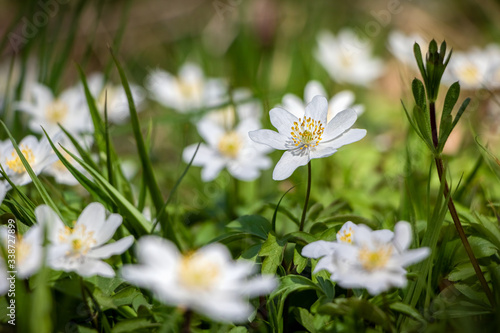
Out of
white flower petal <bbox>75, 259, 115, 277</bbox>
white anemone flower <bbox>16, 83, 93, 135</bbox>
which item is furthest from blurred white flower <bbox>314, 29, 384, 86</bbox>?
white flower petal <bbox>75, 259, 115, 277</bbox>

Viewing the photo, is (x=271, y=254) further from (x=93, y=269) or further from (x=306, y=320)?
(x=93, y=269)

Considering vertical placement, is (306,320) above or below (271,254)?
below

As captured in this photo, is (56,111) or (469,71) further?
(469,71)

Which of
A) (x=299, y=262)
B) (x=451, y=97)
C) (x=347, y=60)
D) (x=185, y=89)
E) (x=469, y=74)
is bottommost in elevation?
(x=299, y=262)

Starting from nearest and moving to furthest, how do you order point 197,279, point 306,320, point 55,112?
point 197,279 → point 306,320 → point 55,112

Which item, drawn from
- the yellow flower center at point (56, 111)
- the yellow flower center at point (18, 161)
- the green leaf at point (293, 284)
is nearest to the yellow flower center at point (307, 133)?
the green leaf at point (293, 284)

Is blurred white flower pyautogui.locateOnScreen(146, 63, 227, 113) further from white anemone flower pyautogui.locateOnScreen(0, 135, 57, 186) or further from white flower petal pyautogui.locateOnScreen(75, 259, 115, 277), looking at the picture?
white flower petal pyautogui.locateOnScreen(75, 259, 115, 277)

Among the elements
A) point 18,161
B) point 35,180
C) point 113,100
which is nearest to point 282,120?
point 35,180
